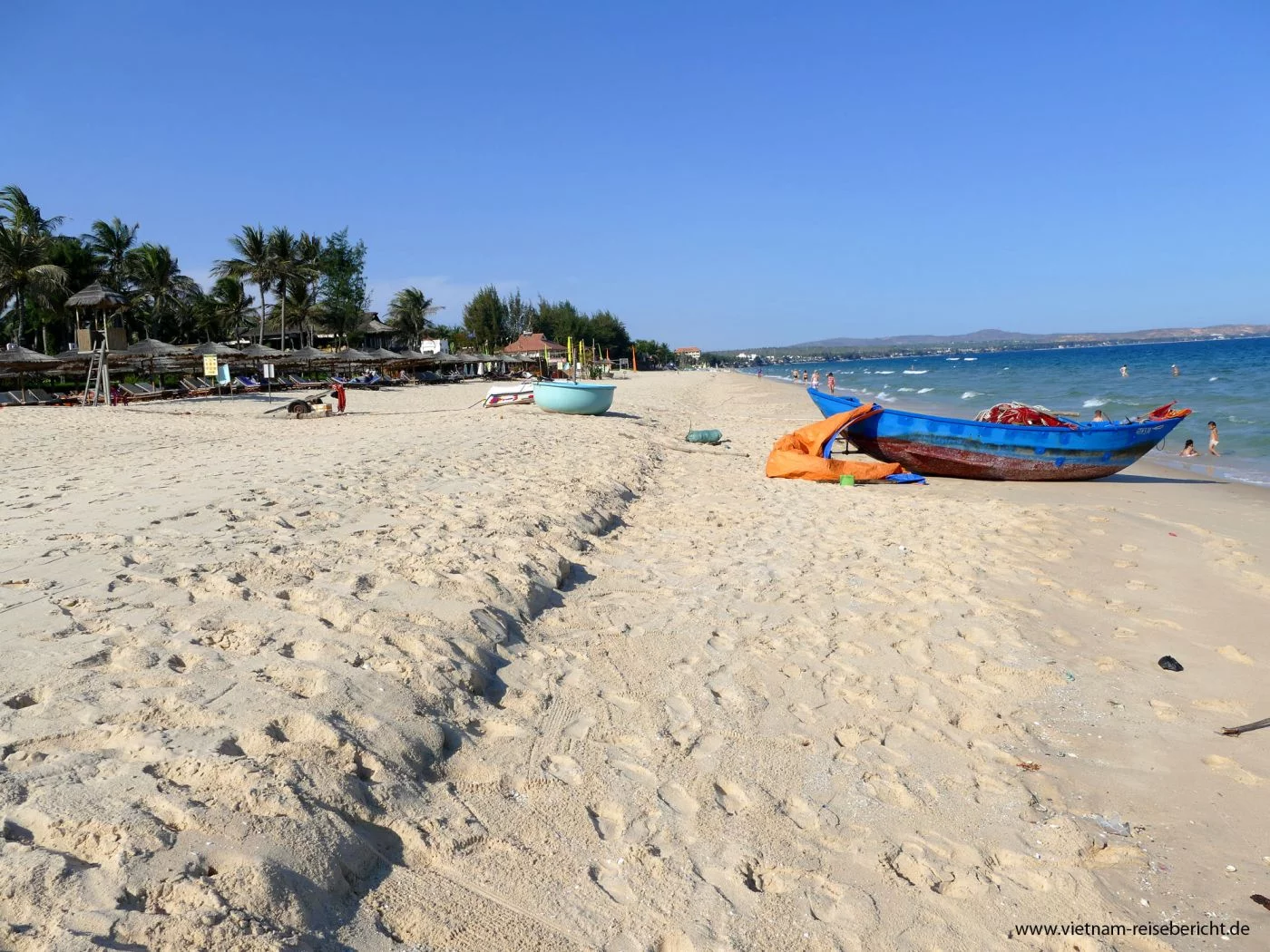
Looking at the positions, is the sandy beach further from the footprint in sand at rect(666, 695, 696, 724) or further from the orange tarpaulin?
the orange tarpaulin

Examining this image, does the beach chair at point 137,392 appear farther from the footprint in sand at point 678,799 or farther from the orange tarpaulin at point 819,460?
the footprint in sand at point 678,799

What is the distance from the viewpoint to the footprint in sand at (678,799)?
3.15 meters

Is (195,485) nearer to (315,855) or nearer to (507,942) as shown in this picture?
(315,855)

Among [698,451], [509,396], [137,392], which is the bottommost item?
[698,451]

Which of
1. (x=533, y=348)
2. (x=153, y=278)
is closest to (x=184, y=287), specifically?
(x=153, y=278)

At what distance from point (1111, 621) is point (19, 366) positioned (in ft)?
86.8

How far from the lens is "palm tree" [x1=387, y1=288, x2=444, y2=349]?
204 feet

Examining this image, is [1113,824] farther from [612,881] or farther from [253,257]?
[253,257]

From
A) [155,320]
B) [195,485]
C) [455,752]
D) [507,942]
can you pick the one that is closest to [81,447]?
[195,485]

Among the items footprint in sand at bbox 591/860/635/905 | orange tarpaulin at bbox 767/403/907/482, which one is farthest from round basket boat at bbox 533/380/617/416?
footprint in sand at bbox 591/860/635/905

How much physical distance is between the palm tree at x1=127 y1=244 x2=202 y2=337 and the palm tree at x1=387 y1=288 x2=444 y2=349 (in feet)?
62.7

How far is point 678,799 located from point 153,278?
47167 millimetres

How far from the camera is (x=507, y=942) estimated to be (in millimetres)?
2357

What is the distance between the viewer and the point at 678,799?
3217 millimetres
